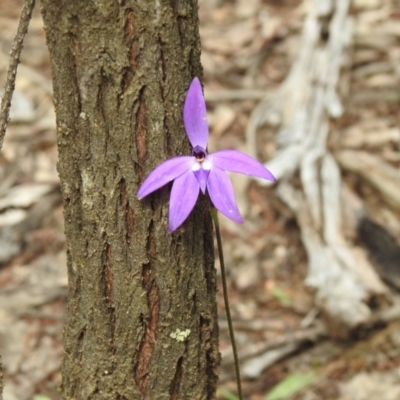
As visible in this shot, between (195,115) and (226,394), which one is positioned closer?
(195,115)

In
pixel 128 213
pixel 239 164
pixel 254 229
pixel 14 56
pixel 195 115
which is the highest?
pixel 14 56

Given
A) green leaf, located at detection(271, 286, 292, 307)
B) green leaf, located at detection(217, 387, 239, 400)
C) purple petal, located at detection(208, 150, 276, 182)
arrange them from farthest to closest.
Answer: green leaf, located at detection(271, 286, 292, 307) < green leaf, located at detection(217, 387, 239, 400) < purple petal, located at detection(208, 150, 276, 182)

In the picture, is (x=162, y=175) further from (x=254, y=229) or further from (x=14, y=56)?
(x=254, y=229)

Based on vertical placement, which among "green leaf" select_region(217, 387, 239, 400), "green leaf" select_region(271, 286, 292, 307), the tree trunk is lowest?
"green leaf" select_region(217, 387, 239, 400)

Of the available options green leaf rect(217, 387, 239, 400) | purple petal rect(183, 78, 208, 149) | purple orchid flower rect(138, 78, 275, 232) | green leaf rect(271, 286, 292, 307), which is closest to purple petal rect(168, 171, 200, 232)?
purple orchid flower rect(138, 78, 275, 232)

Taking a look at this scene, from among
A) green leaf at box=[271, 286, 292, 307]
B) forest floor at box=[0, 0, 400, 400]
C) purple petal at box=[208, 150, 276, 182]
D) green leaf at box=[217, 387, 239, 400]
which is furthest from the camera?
green leaf at box=[271, 286, 292, 307]

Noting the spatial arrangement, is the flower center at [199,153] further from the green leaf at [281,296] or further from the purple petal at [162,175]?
the green leaf at [281,296]

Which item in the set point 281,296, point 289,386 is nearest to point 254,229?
point 281,296

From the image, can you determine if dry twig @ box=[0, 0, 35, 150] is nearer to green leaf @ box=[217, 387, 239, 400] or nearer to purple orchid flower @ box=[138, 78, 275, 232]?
purple orchid flower @ box=[138, 78, 275, 232]
